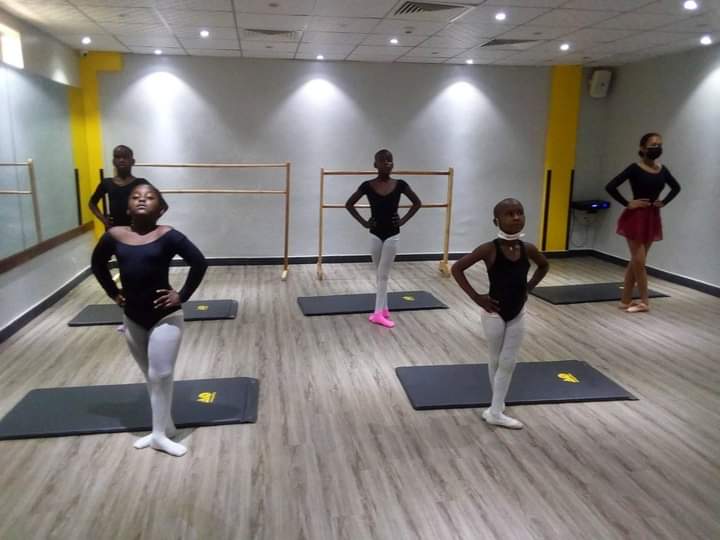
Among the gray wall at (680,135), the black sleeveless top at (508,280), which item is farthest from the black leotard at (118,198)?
the gray wall at (680,135)

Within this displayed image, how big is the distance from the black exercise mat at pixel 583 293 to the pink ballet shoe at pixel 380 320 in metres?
1.80

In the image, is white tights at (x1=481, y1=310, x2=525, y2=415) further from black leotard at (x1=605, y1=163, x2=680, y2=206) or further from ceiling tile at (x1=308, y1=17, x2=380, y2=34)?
ceiling tile at (x1=308, y1=17, x2=380, y2=34)

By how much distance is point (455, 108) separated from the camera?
729 cm

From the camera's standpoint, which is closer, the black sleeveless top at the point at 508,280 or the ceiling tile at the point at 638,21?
the black sleeveless top at the point at 508,280

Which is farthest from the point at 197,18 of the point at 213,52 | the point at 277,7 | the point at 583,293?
the point at 583,293

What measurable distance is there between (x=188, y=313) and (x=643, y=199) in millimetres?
4158

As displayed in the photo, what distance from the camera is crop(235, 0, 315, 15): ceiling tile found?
4.20 metres

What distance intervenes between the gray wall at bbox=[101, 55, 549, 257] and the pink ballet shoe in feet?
8.43

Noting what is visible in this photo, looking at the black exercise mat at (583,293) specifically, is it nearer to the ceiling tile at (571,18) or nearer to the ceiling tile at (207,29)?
the ceiling tile at (571,18)

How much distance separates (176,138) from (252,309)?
8.95 feet

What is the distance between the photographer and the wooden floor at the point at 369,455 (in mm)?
2299

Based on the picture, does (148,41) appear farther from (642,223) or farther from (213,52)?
(642,223)

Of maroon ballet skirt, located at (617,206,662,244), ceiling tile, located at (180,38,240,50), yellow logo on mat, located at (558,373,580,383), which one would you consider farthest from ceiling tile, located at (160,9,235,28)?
maroon ballet skirt, located at (617,206,662,244)

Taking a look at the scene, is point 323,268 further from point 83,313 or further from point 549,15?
point 549,15
